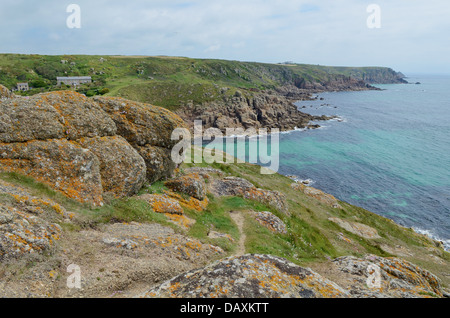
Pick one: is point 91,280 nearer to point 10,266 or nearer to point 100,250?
point 100,250

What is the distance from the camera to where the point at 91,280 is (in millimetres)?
10148

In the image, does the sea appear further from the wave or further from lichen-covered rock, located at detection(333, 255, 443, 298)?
lichen-covered rock, located at detection(333, 255, 443, 298)

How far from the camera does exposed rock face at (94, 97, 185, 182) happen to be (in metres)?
22.5

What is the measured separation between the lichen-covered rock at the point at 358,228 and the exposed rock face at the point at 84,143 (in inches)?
1089

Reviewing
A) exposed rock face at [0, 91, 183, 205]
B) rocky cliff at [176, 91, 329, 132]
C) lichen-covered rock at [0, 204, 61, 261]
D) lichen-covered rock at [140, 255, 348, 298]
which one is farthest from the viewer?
rocky cliff at [176, 91, 329, 132]

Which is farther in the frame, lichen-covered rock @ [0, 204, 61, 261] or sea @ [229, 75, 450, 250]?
sea @ [229, 75, 450, 250]

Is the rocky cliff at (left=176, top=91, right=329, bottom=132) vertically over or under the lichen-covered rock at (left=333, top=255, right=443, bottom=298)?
over

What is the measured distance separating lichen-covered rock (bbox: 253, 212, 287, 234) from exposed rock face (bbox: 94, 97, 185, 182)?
1082cm

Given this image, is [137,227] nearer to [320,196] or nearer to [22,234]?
[22,234]

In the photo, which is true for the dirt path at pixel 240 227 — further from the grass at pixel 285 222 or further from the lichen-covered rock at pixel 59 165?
the lichen-covered rock at pixel 59 165

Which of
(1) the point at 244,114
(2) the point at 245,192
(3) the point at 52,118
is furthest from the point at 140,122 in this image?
(1) the point at 244,114

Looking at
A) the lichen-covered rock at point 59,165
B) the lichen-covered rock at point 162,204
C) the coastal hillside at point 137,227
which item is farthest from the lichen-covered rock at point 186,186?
the lichen-covered rock at point 59,165

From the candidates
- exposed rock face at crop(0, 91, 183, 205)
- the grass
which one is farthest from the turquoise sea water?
exposed rock face at crop(0, 91, 183, 205)
